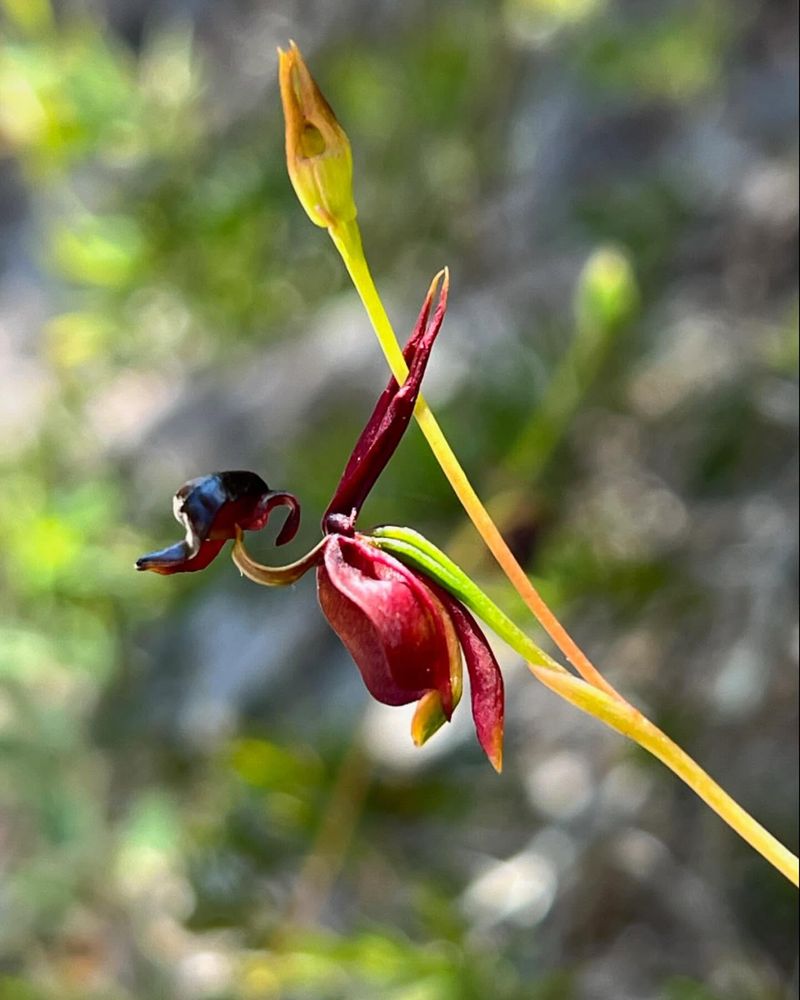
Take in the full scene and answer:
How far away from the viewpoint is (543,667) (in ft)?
1.95

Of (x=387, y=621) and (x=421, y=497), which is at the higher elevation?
(x=421, y=497)

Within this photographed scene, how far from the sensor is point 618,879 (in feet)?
5.09

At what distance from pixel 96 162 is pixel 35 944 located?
1767mm

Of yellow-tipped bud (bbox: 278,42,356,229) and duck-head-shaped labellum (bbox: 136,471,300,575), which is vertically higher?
yellow-tipped bud (bbox: 278,42,356,229)

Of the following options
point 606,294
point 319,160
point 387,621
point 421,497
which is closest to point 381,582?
point 387,621

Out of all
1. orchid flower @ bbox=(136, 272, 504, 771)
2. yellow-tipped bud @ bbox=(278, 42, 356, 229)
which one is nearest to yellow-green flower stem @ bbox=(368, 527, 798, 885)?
orchid flower @ bbox=(136, 272, 504, 771)

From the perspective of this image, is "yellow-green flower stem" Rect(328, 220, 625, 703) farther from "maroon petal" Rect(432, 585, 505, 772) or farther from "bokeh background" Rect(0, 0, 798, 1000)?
"bokeh background" Rect(0, 0, 798, 1000)

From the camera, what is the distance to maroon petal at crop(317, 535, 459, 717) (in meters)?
0.58

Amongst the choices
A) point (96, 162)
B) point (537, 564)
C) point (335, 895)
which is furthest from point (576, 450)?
point (96, 162)

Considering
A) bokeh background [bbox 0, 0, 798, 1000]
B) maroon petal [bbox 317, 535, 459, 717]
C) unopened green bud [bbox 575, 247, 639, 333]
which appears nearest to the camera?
maroon petal [bbox 317, 535, 459, 717]

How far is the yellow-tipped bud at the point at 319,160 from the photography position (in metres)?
0.59

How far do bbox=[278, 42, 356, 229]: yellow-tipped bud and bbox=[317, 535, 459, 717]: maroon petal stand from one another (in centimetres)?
17

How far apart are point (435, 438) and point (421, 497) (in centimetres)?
112

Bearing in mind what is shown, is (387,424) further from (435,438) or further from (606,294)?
(606,294)
